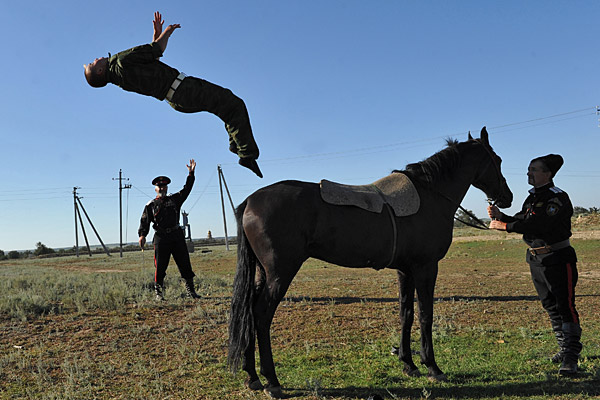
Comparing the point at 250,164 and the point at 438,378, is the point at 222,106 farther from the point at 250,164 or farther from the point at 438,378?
the point at 438,378

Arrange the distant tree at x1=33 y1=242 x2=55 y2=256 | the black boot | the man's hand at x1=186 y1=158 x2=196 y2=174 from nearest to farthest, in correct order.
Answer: the black boot → the man's hand at x1=186 y1=158 x2=196 y2=174 → the distant tree at x1=33 y1=242 x2=55 y2=256

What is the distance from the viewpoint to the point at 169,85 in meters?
3.48

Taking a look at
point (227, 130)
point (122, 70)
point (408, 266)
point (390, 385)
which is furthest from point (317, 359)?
point (122, 70)

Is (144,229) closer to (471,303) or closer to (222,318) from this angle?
(222,318)

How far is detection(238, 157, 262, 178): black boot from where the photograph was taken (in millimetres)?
3764

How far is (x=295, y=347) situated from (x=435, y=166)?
3122 mm

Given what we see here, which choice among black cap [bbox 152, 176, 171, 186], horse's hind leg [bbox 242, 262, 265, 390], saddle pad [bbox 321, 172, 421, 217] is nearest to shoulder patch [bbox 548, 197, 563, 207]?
saddle pad [bbox 321, 172, 421, 217]

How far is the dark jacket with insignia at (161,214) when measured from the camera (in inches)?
350

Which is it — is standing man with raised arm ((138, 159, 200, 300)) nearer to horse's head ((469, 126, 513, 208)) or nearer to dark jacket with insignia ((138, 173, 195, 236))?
dark jacket with insignia ((138, 173, 195, 236))

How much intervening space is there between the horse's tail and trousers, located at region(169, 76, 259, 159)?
2.88ft

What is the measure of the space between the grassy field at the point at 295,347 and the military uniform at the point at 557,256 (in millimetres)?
415

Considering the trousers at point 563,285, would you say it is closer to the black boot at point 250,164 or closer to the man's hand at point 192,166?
the black boot at point 250,164

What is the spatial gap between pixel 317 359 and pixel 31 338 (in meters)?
4.71

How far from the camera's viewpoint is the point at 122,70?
11.0 feet
